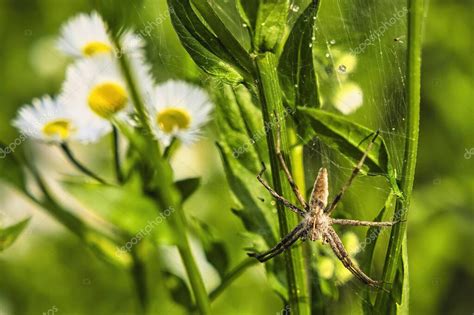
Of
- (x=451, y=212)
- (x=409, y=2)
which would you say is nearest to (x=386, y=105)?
(x=409, y=2)

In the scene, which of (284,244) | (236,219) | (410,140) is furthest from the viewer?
(236,219)

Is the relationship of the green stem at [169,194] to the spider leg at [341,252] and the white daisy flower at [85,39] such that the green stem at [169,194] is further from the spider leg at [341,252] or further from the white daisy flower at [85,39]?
the white daisy flower at [85,39]

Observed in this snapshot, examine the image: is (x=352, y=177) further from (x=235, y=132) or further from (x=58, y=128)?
(x=58, y=128)

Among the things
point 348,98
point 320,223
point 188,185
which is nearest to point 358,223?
point 320,223

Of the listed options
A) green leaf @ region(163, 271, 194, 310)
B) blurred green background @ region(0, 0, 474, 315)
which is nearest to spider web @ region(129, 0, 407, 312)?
green leaf @ region(163, 271, 194, 310)

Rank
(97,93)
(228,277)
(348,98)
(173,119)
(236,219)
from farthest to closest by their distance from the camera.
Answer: (236,219) < (97,93) < (173,119) < (228,277) < (348,98)

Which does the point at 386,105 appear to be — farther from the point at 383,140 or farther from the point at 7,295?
the point at 7,295

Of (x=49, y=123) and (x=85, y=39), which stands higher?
(x=85, y=39)
